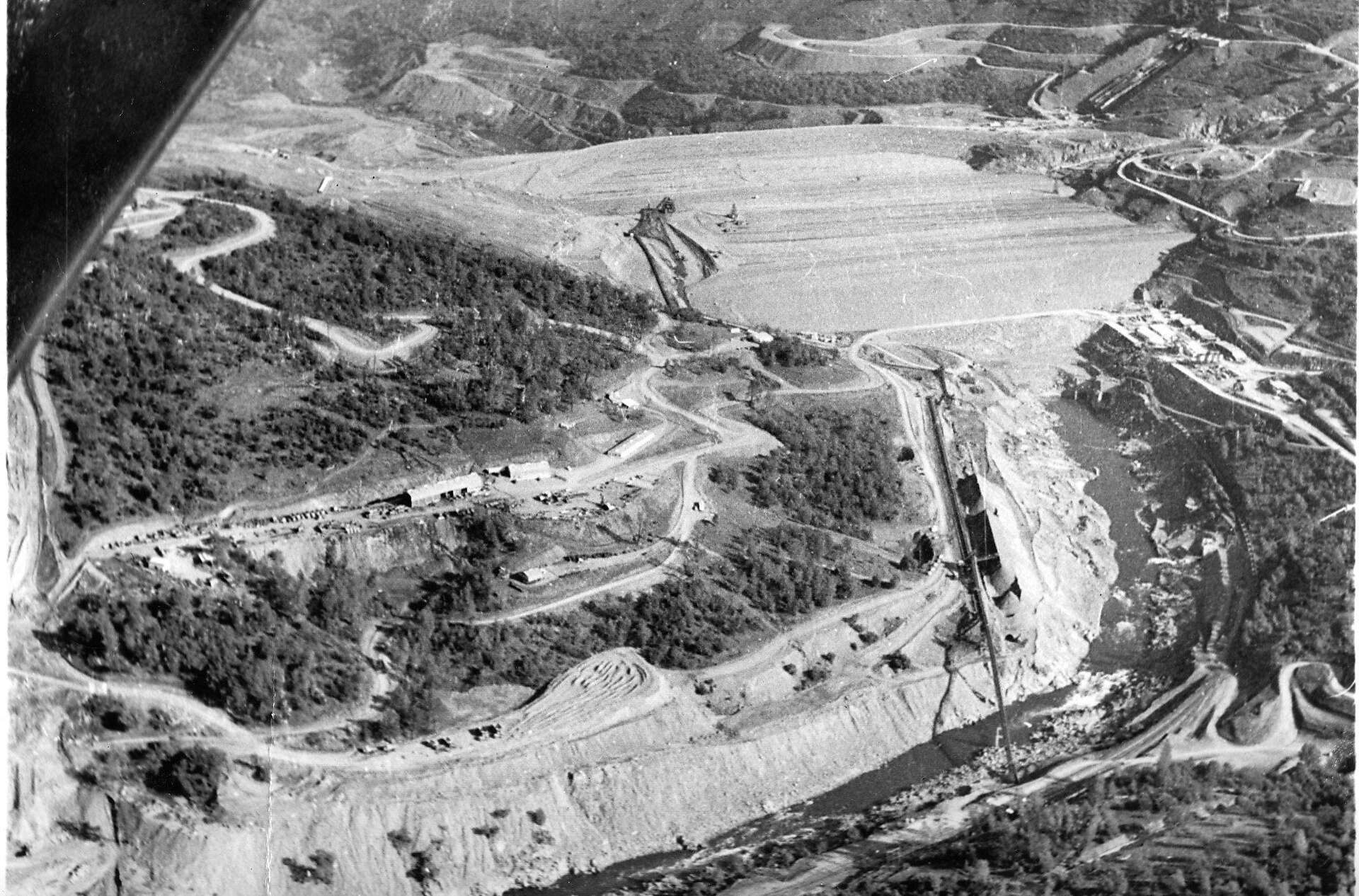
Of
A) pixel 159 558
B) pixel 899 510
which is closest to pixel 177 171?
pixel 159 558

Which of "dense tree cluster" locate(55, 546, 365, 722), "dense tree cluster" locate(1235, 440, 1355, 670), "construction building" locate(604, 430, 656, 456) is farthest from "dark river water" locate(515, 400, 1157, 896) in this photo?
"construction building" locate(604, 430, 656, 456)

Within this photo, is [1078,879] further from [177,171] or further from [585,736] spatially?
[177,171]

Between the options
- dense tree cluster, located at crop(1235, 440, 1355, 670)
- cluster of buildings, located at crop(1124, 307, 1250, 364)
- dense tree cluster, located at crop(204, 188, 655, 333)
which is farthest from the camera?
cluster of buildings, located at crop(1124, 307, 1250, 364)

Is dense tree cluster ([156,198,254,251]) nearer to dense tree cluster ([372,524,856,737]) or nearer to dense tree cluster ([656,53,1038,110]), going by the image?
dense tree cluster ([372,524,856,737])

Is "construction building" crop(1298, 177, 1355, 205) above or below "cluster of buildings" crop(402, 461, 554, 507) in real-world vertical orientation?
above

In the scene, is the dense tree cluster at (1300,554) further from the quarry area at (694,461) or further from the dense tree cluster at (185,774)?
the dense tree cluster at (185,774)

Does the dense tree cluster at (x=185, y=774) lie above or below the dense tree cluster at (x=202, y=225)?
below

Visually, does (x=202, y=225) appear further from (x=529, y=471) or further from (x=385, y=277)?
(x=529, y=471)

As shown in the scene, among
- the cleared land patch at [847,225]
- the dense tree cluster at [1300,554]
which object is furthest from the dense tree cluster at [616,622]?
the dense tree cluster at [1300,554]
